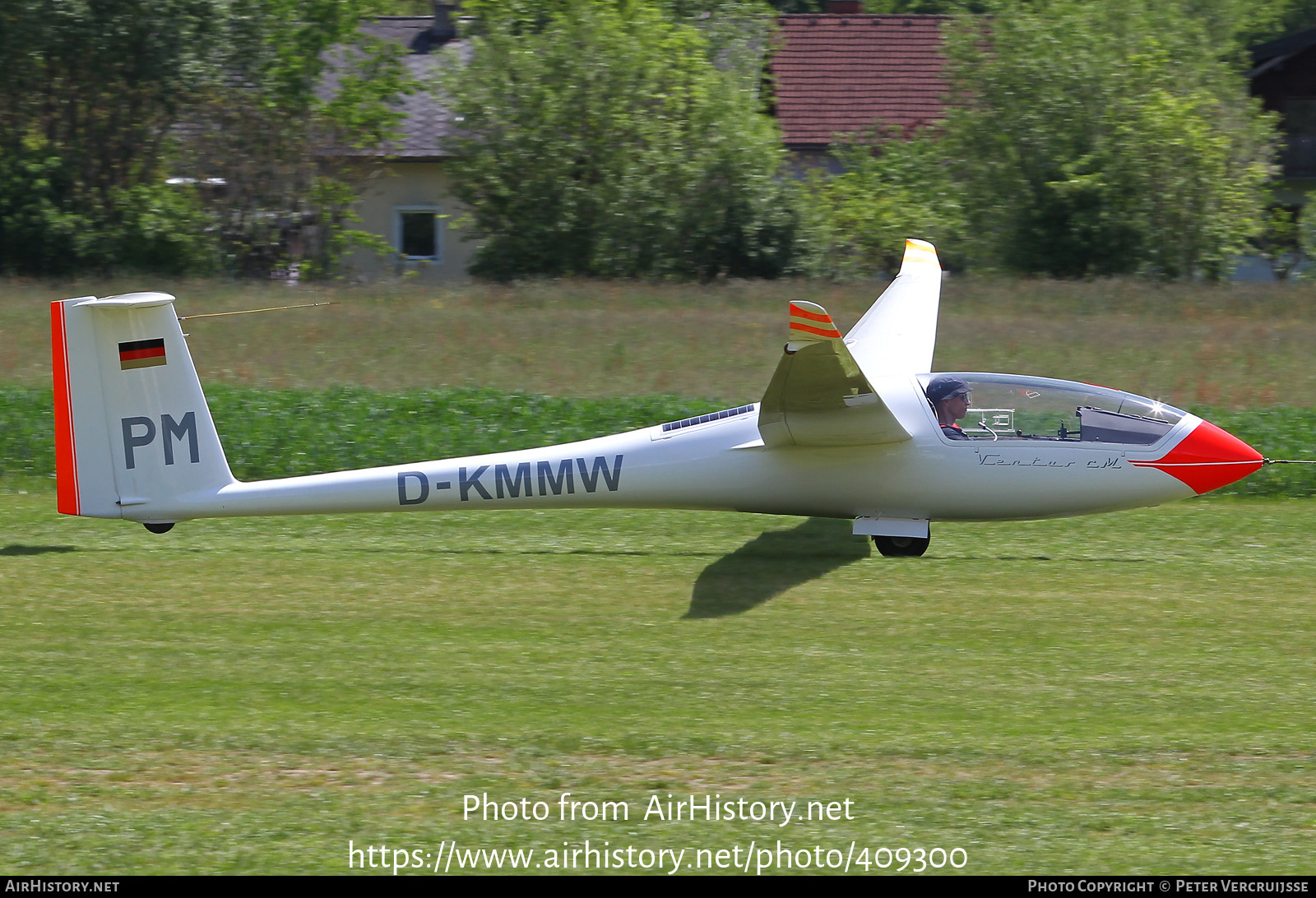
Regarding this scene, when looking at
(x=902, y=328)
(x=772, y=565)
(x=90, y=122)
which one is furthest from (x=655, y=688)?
(x=90, y=122)

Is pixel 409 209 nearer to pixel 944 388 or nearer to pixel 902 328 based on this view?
pixel 902 328

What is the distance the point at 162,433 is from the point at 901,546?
19.2 feet

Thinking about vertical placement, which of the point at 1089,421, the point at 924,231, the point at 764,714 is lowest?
the point at 764,714

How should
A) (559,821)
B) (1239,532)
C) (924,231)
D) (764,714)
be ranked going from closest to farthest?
1. (559,821)
2. (764,714)
3. (1239,532)
4. (924,231)

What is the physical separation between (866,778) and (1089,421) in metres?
4.86

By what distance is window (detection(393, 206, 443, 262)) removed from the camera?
33375 mm

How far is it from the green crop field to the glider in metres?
0.53

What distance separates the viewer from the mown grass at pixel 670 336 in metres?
17.2

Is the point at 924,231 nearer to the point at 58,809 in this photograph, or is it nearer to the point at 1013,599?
the point at 1013,599

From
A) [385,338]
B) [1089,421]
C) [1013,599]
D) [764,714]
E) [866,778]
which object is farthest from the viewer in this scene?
[385,338]

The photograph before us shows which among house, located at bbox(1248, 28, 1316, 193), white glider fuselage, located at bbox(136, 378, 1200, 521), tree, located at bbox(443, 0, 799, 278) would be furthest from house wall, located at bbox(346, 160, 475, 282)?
house, located at bbox(1248, 28, 1316, 193)

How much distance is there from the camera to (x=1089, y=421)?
990cm

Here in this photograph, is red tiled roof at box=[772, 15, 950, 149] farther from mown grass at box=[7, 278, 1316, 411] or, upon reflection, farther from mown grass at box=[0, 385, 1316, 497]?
mown grass at box=[0, 385, 1316, 497]

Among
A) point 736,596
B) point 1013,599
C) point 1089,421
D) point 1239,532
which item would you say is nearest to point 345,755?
point 736,596
